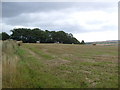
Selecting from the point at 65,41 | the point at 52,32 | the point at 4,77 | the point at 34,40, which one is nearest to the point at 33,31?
the point at 34,40

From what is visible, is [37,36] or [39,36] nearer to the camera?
[39,36]

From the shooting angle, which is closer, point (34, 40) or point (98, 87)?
point (98, 87)

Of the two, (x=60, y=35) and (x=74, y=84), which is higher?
(x=60, y=35)

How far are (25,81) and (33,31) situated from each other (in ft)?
193

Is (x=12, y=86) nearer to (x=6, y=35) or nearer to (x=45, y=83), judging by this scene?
(x=45, y=83)

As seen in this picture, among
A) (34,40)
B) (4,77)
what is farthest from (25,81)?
(34,40)

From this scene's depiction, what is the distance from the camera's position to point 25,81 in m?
4.72

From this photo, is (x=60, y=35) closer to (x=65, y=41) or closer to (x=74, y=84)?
(x=65, y=41)

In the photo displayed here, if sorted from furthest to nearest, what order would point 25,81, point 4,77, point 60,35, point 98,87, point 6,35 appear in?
1. point 60,35
2. point 6,35
3. point 4,77
4. point 25,81
5. point 98,87

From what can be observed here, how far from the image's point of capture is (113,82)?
190 inches

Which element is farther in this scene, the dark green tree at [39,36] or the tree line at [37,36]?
the dark green tree at [39,36]

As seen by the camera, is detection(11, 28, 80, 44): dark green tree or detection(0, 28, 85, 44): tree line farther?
detection(11, 28, 80, 44): dark green tree

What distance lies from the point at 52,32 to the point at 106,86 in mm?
62488


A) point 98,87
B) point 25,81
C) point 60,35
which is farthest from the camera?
point 60,35
